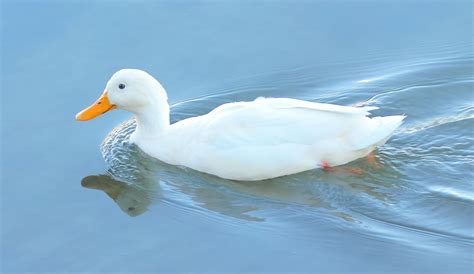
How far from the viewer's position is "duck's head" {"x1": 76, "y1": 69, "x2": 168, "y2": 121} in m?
9.33

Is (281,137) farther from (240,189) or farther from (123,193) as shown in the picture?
(123,193)

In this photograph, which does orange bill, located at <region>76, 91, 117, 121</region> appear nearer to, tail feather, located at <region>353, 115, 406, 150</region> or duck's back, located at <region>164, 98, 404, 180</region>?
duck's back, located at <region>164, 98, 404, 180</region>

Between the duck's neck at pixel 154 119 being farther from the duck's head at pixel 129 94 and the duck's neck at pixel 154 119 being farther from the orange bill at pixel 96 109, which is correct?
the orange bill at pixel 96 109

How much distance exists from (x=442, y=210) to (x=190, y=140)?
2.38 metres

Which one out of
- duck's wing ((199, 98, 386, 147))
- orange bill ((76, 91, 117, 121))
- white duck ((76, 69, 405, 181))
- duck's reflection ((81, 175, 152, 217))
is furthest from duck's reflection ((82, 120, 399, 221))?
orange bill ((76, 91, 117, 121))

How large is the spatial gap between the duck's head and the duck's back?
0.67m

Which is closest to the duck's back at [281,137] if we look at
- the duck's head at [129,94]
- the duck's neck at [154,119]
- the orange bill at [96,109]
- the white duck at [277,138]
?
the white duck at [277,138]

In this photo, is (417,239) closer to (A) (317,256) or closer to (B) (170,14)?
(A) (317,256)

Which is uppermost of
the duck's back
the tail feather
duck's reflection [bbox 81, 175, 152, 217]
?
the tail feather

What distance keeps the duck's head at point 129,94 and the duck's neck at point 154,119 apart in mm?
30

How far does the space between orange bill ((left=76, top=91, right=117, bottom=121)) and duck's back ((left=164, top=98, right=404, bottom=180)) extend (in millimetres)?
1030

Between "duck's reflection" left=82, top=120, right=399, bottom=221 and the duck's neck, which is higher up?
the duck's neck

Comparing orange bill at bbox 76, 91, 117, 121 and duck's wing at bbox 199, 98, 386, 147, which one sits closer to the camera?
duck's wing at bbox 199, 98, 386, 147

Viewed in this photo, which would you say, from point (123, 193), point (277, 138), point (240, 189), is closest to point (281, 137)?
point (277, 138)
